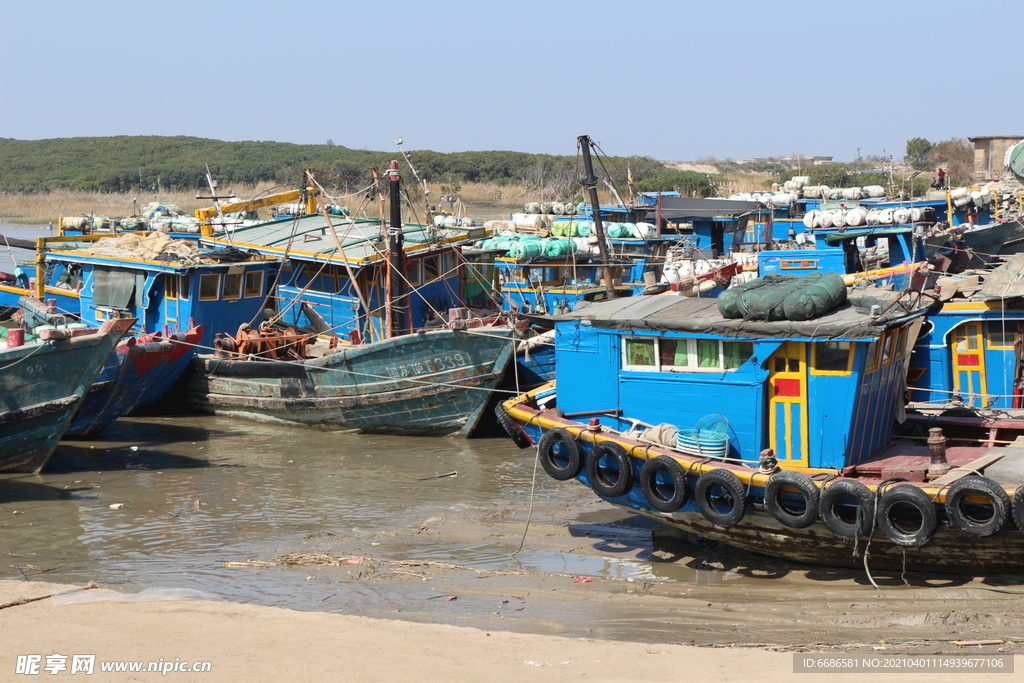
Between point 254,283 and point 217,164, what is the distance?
68.0 metres

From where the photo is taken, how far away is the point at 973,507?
8.00m

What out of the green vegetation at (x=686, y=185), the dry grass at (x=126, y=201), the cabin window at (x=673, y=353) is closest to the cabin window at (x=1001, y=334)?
the cabin window at (x=673, y=353)

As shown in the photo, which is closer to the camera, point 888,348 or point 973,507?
point 973,507

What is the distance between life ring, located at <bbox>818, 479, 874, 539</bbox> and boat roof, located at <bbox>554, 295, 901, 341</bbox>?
1194mm

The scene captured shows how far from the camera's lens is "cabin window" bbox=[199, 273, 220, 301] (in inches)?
670

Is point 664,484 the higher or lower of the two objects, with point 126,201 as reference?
lower

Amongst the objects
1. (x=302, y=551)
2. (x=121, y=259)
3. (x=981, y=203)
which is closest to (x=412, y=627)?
(x=302, y=551)

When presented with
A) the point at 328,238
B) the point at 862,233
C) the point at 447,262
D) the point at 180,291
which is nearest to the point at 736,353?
the point at 447,262

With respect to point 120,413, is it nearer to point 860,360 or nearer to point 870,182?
point 860,360

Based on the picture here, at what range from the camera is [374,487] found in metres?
12.5

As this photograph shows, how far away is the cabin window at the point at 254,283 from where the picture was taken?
57.2 feet

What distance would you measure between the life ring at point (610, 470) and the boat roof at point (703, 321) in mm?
1094

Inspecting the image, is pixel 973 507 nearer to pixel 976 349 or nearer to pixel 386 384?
pixel 976 349

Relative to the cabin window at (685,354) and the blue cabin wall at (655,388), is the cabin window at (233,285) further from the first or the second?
the cabin window at (685,354)
